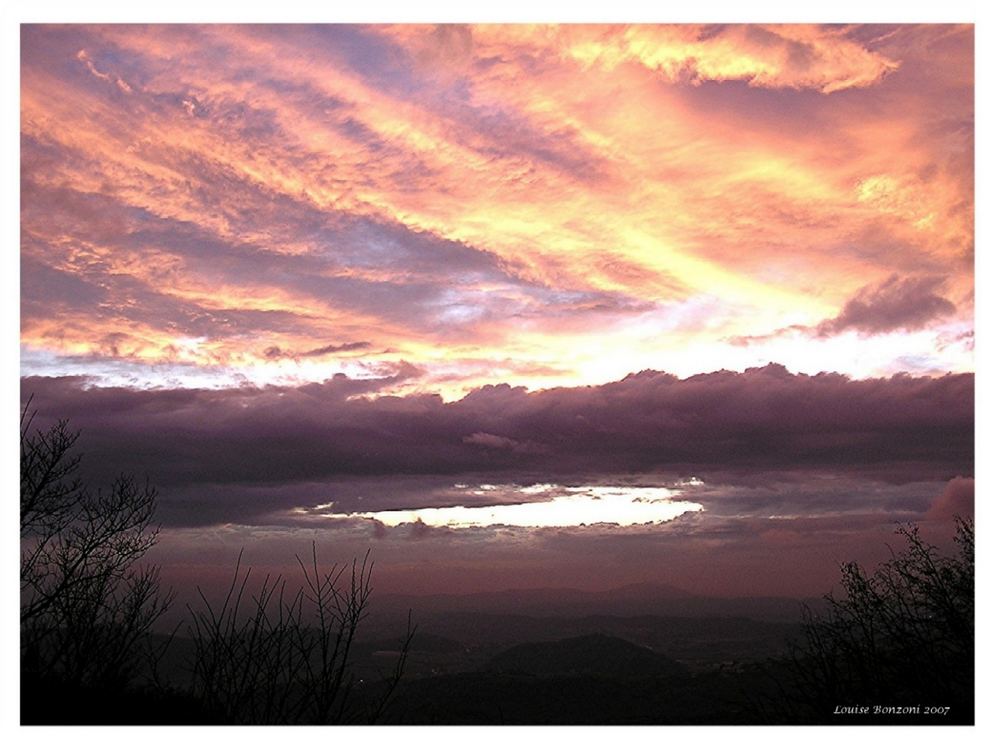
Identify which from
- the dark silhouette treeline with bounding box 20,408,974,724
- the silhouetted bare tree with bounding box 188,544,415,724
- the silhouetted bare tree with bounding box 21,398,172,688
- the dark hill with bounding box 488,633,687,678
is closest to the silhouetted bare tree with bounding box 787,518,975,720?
the dark silhouette treeline with bounding box 20,408,974,724

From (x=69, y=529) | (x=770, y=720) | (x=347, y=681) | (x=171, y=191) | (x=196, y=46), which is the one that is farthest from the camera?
(x=69, y=529)

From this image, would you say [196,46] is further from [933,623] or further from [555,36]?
[933,623]

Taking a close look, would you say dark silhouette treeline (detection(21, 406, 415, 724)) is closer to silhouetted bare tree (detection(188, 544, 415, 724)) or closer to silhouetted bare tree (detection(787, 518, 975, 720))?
silhouetted bare tree (detection(188, 544, 415, 724))

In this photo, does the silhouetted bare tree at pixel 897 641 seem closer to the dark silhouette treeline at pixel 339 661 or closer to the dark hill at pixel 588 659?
the dark silhouette treeline at pixel 339 661

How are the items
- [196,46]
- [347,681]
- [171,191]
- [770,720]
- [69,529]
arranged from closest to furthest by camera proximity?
1. [770,720]
2. [347,681]
3. [196,46]
4. [171,191]
5. [69,529]

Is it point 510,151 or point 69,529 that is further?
point 69,529
